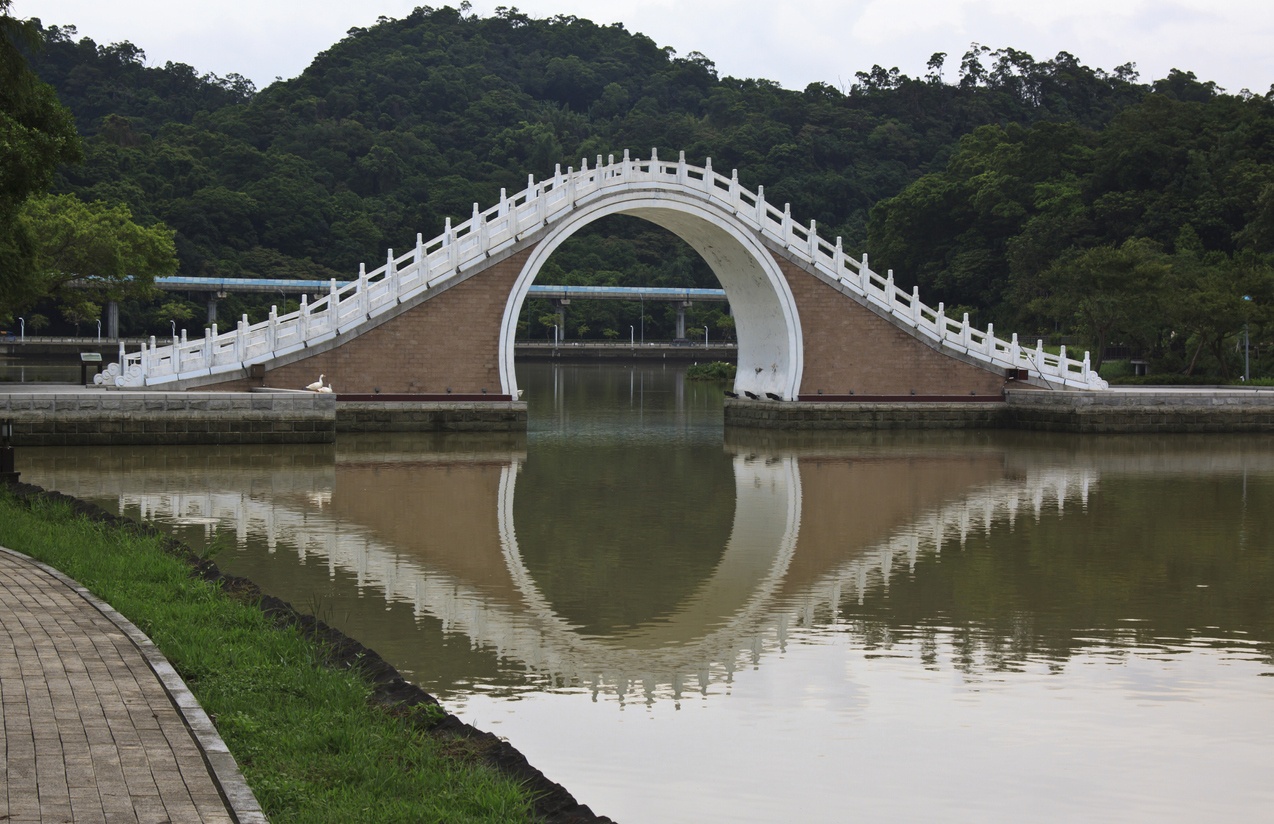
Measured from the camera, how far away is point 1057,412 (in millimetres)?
30156

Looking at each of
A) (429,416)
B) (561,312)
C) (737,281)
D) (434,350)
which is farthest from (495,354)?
(561,312)

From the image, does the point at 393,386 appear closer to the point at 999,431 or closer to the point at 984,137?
the point at 999,431

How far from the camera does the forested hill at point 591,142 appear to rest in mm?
58906

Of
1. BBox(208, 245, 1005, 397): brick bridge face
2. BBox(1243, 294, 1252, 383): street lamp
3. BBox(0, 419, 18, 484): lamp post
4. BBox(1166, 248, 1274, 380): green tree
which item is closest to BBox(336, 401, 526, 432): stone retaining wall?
BBox(208, 245, 1005, 397): brick bridge face

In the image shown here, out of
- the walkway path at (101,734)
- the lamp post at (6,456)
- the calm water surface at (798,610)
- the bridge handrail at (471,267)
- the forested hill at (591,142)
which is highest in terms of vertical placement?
the forested hill at (591,142)

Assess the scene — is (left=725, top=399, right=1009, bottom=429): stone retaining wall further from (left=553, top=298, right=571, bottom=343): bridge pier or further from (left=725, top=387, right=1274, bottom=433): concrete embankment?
(left=553, top=298, right=571, bottom=343): bridge pier

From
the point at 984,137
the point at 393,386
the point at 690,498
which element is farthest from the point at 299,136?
the point at 690,498

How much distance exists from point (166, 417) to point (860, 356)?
588 inches

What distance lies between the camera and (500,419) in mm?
27594

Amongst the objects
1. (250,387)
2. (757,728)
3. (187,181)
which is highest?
(187,181)

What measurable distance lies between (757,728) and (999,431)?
2379cm

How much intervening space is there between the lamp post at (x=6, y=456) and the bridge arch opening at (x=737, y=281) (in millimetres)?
13412

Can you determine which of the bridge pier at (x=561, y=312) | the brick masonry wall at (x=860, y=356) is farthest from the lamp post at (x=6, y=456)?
the bridge pier at (x=561, y=312)

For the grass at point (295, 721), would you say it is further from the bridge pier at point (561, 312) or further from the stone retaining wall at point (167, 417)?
the bridge pier at point (561, 312)
